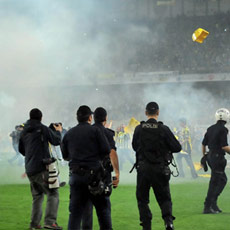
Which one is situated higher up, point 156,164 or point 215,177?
point 156,164

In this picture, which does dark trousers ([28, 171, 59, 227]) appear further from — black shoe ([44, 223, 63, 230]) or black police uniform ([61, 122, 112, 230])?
black police uniform ([61, 122, 112, 230])

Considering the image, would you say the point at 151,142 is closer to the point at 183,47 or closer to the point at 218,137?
the point at 218,137

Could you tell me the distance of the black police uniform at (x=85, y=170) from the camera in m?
5.07

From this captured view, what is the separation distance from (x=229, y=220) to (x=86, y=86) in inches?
1097

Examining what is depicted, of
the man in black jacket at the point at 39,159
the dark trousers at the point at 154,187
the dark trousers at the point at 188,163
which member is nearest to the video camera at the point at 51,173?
the man in black jacket at the point at 39,159

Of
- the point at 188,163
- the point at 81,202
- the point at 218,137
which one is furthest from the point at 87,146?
the point at 188,163

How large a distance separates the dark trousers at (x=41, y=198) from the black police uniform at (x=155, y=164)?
1.19m

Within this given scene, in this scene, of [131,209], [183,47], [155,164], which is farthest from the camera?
[183,47]

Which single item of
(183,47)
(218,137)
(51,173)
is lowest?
(51,173)

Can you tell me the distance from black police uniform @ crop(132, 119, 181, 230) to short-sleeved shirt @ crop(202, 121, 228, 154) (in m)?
1.88

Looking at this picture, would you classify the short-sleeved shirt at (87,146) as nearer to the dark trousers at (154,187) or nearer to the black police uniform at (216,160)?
the dark trousers at (154,187)

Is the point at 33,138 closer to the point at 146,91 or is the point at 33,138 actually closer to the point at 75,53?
the point at 75,53

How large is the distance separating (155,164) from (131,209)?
8.34ft

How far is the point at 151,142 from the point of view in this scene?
5945 mm
